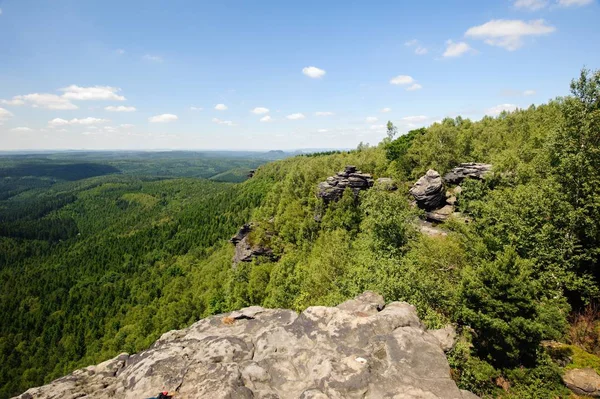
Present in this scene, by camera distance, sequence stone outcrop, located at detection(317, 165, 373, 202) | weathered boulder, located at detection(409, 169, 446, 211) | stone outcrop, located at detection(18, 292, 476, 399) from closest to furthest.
Answer: stone outcrop, located at detection(18, 292, 476, 399), weathered boulder, located at detection(409, 169, 446, 211), stone outcrop, located at detection(317, 165, 373, 202)

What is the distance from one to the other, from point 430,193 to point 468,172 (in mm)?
8714

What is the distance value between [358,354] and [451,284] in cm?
2024

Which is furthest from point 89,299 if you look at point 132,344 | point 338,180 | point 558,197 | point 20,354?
point 558,197

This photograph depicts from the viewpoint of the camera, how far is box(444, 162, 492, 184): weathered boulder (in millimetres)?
48375

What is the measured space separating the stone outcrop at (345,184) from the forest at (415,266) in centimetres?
275

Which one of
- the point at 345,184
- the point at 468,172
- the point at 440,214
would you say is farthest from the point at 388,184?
the point at 440,214

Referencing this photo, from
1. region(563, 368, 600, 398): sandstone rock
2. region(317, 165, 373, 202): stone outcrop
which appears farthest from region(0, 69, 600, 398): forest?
region(317, 165, 373, 202): stone outcrop

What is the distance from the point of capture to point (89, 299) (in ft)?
445

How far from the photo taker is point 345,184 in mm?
68375

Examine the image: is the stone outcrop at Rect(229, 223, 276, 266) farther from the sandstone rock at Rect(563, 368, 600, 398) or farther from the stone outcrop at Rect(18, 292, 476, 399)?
the sandstone rock at Rect(563, 368, 600, 398)

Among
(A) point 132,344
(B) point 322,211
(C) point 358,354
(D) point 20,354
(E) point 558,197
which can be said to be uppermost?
(E) point 558,197

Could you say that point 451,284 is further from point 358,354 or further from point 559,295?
point 358,354

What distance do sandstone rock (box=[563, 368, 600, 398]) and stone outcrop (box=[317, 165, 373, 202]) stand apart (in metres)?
50.1

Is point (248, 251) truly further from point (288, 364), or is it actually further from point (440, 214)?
point (288, 364)
